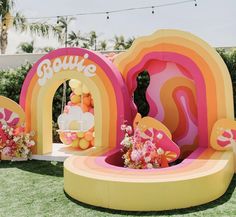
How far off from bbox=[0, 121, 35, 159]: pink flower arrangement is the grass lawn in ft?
2.91

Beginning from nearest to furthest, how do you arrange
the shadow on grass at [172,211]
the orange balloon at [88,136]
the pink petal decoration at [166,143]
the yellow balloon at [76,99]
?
1. the shadow on grass at [172,211]
2. the pink petal decoration at [166,143]
3. the orange balloon at [88,136]
4. the yellow balloon at [76,99]

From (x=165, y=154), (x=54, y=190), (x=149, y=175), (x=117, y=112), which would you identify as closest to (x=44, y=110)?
(x=117, y=112)

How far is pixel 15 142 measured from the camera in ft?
26.3

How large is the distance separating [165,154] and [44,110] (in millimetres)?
3422

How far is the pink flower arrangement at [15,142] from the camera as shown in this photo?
7996 millimetres

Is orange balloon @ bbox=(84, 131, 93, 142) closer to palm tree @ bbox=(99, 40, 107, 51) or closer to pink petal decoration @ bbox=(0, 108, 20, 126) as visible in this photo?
pink petal decoration @ bbox=(0, 108, 20, 126)

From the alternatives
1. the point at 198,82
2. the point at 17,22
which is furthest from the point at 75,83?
the point at 17,22

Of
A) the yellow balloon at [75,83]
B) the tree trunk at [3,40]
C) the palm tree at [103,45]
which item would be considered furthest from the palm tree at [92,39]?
the yellow balloon at [75,83]

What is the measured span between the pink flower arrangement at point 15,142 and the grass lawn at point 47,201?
89cm

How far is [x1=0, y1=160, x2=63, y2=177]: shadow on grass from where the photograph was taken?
276 inches

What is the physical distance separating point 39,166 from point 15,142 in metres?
0.94

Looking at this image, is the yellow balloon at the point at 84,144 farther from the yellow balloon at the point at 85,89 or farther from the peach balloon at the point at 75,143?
the yellow balloon at the point at 85,89

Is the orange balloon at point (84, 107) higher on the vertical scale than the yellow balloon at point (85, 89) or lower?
lower

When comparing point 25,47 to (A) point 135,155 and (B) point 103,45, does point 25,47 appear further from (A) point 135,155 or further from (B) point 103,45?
(A) point 135,155
